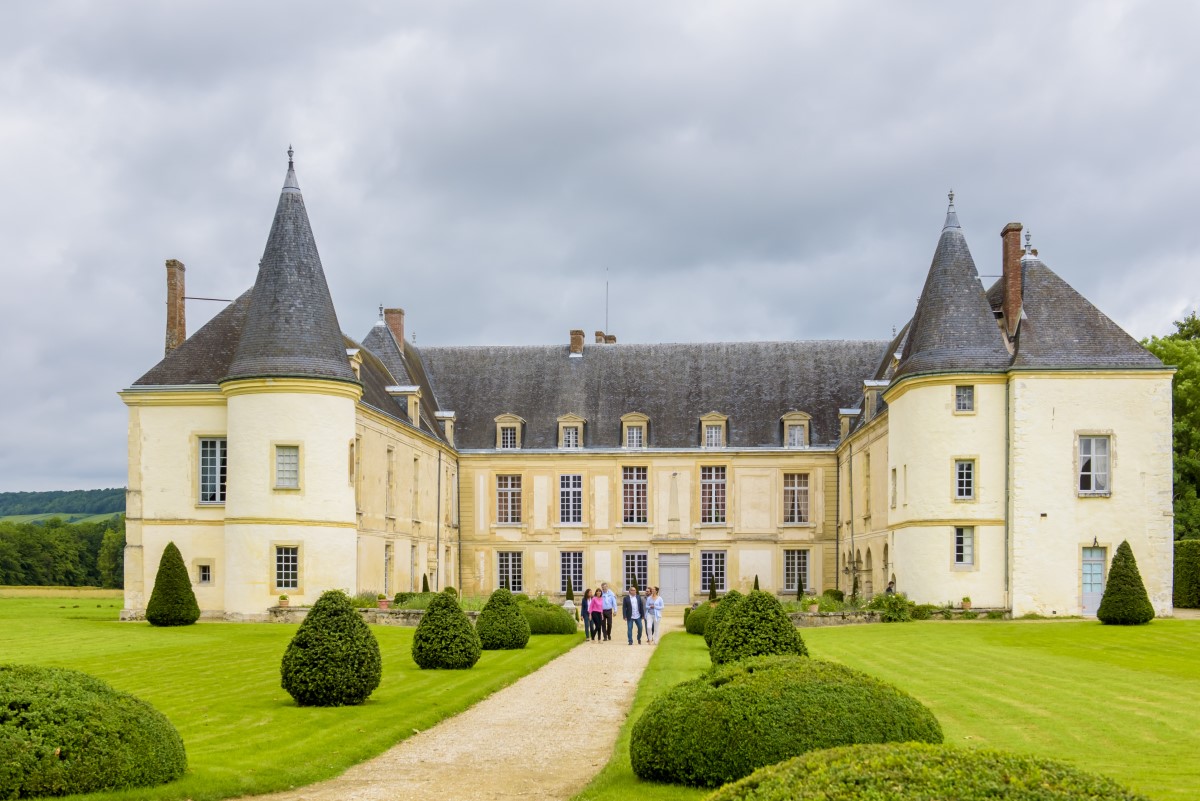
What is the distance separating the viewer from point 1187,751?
10.2 m

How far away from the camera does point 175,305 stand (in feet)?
104

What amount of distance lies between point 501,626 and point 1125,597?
13613 millimetres

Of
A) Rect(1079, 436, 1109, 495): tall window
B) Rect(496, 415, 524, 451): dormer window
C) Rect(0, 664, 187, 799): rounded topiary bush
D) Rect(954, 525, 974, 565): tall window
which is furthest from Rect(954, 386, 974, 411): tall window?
Rect(0, 664, 187, 799): rounded topiary bush

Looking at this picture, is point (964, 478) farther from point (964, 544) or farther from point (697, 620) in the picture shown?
point (697, 620)

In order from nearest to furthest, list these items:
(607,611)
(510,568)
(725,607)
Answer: (725,607), (607,611), (510,568)

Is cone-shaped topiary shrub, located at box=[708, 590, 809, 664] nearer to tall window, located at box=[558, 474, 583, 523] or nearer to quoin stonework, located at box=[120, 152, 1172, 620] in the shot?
quoin stonework, located at box=[120, 152, 1172, 620]

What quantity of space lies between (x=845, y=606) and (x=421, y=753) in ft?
69.7

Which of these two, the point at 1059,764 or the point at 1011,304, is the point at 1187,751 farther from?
the point at 1011,304

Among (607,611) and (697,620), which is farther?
(697,620)

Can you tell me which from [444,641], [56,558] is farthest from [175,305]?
[56,558]

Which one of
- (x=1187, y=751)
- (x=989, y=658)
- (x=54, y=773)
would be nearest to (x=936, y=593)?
(x=989, y=658)

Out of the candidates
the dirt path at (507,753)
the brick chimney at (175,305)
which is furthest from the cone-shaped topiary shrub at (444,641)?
the brick chimney at (175,305)

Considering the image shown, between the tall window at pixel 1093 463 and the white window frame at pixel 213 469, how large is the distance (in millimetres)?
→ 21026

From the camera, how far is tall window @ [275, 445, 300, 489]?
92.5 feet
